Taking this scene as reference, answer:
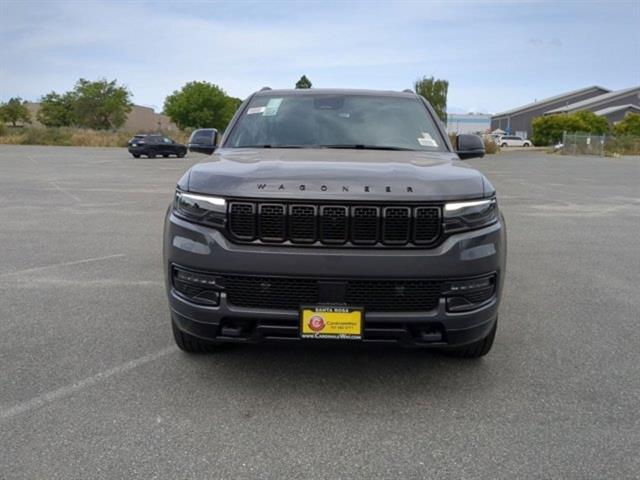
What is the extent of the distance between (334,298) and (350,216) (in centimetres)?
44

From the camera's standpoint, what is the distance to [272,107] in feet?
16.4

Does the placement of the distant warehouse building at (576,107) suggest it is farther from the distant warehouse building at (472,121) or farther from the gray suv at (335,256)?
the gray suv at (335,256)

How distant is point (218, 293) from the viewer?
3260 mm

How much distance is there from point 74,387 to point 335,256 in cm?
178

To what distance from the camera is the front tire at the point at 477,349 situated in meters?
3.80

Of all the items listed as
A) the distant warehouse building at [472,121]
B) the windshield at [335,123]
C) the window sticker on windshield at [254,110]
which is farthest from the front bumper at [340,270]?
the distant warehouse building at [472,121]

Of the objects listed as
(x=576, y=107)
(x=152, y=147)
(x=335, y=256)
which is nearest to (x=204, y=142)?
(x=335, y=256)

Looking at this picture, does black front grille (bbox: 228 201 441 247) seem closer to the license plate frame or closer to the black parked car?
the license plate frame

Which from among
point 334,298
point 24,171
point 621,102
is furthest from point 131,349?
point 621,102

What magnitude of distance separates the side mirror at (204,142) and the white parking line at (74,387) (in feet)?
5.63

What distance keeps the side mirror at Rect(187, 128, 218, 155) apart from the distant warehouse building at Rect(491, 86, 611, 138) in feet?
336

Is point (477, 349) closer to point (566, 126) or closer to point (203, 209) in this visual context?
point (203, 209)

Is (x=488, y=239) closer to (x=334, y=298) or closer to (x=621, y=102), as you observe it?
(x=334, y=298)

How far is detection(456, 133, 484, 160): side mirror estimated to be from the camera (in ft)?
16.0
